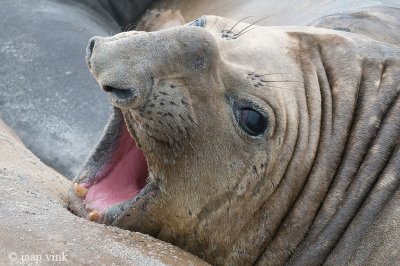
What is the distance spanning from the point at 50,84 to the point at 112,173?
256 cm

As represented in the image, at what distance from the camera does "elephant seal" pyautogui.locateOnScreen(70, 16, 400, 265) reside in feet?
13.7

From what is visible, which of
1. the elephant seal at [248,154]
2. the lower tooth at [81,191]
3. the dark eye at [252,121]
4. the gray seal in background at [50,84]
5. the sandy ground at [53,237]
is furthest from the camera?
the gray seal in background at [50,84]

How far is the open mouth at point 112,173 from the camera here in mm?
4359

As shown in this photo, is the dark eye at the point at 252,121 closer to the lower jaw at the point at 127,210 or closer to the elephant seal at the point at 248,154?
the elephant seal at the point at 248,154

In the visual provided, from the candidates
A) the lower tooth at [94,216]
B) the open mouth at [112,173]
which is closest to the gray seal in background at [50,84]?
the open mouth at [112,173]

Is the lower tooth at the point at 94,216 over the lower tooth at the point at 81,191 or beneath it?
beneath

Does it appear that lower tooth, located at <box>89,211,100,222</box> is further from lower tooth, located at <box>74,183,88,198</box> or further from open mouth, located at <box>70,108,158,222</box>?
lower tooth, located at <box>74,183,88,198</box>

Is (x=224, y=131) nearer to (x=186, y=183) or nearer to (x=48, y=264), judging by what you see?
(x=186, y=183)

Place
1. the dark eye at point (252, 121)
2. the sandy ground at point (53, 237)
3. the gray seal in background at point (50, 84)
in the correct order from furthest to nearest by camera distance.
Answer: the gray seal in background at point (50, 84) → the dark eye at point (252, 121) → the sandy ground at point (53, 237)

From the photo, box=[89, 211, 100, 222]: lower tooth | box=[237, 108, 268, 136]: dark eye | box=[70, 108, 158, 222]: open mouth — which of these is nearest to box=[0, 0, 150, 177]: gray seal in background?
box=[70, 108, 158, 222]: open mouth

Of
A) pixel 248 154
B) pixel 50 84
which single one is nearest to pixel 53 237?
pixel 248 154

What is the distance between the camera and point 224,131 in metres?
4.26

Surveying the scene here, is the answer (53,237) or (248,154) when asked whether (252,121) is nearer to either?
(248,154)

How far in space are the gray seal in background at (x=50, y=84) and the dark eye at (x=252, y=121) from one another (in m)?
2.24
